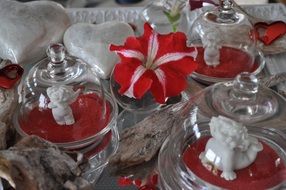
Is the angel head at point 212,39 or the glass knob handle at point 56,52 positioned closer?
the glass knob handle at point 56,52

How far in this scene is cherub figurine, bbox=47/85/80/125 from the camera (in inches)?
20.7

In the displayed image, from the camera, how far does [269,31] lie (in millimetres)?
730

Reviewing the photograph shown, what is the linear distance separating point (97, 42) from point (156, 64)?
16 cm

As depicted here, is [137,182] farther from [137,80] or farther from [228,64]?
[228,64]

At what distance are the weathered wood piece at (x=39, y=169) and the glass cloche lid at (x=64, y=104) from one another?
3.1 inches

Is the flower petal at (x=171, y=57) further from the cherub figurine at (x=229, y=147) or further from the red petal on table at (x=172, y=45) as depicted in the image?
the cherub figurine at (x=229, y=147)

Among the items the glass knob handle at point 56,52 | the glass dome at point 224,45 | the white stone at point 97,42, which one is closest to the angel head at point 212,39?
the glass dome at point 224,45

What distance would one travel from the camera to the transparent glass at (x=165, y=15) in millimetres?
759

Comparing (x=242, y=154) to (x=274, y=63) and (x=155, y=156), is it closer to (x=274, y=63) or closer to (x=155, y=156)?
(x=155, y=156)

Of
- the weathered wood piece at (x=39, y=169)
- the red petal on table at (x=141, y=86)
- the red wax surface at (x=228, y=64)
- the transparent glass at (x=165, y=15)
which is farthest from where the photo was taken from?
the transparent glass at (x=165, y=15)

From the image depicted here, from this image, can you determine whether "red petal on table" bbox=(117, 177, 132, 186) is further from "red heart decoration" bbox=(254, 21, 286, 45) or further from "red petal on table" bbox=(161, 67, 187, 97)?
"red heart decoration" bbox=(254, 21, 286, 45)

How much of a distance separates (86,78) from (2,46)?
0.56ft

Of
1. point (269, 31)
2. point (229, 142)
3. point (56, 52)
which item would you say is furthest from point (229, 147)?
point (269, 31)

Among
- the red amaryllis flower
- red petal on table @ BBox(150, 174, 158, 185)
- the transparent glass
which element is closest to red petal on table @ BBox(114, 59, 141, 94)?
the red amaryllis flower
